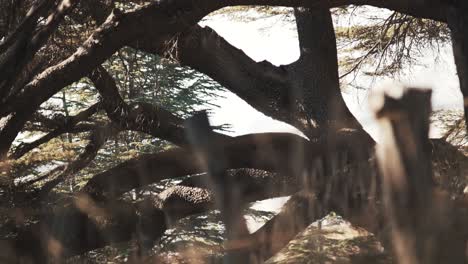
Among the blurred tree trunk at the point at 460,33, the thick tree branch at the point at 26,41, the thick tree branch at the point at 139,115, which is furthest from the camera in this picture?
the thick tree branch at the point at 139,115

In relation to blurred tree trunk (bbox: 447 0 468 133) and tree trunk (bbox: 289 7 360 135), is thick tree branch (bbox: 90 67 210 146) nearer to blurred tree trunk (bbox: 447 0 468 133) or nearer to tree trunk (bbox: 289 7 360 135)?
tree trunk (bbox: 289 7 360 135)

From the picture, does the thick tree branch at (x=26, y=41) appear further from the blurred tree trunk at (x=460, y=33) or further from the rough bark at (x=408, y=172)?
the blurred tree trunk at (x=460, y=33)

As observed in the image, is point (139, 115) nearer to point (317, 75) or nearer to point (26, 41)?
point (317, 75)

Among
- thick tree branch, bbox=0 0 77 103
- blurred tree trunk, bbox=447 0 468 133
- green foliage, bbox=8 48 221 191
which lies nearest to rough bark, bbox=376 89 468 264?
thick tree branch, bbox=0 0 77 103

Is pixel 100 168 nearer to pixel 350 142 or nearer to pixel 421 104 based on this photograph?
pixel 350 142

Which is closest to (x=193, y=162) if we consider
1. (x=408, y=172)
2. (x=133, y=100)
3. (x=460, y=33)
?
(x=460, y=33)

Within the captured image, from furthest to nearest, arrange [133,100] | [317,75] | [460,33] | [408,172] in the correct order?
[133,100] → [317,75] → [460,33] → [408,172]

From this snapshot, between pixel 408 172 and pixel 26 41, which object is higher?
pixel 26 41

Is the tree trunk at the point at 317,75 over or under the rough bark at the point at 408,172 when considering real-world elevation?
over

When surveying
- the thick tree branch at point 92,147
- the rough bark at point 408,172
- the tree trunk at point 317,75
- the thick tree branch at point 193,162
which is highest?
the tree trunk at point 317,75

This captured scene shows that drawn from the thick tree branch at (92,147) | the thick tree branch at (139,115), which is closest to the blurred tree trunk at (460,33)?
the thick tree branch at (139,115)

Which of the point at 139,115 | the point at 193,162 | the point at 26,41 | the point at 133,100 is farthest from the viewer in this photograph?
the point at 133,100

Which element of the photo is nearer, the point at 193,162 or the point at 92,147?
the point at 193,162

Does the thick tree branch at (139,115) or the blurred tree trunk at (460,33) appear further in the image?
the thick tree branch at (139,115)
